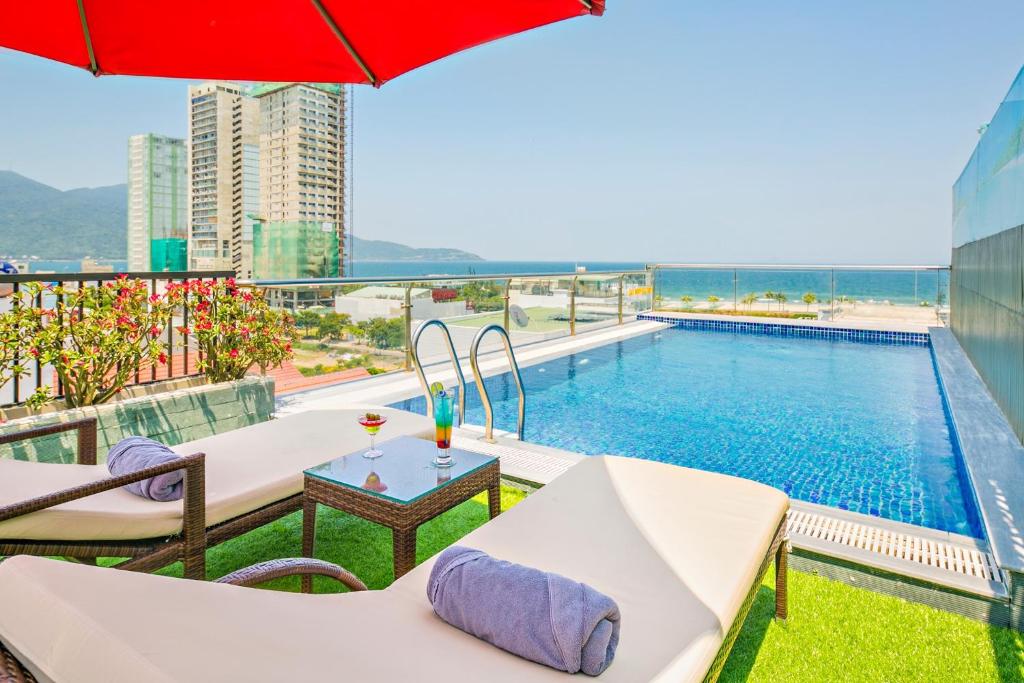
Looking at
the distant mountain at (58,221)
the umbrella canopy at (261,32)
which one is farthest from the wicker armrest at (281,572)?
the distant mountain at (58,221)

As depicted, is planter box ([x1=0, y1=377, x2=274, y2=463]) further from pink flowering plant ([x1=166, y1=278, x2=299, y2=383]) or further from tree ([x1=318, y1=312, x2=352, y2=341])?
tree ([x1=318, y1=312, x2=352, y2=341])

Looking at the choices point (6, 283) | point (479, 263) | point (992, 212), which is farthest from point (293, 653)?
point (479, 263)

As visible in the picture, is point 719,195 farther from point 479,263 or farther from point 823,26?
point 479,263

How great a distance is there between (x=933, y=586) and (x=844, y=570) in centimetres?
30

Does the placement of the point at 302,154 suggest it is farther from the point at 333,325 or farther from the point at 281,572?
the point at 281,572

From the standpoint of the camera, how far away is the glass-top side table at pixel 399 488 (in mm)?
2139

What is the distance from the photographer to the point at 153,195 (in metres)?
48.1

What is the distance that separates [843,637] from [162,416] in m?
3.88

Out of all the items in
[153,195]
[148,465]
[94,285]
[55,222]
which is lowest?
[148,465]

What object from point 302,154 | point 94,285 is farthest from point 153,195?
point 94,285

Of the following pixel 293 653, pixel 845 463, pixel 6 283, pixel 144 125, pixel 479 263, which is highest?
pixel 144 125

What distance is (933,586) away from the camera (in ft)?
A: 7.60

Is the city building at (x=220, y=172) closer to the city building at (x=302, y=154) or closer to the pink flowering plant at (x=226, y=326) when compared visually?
the city building at (x=302, y=154)

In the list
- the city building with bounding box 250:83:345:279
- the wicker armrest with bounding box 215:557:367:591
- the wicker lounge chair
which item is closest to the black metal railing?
the wicker lounge chair
